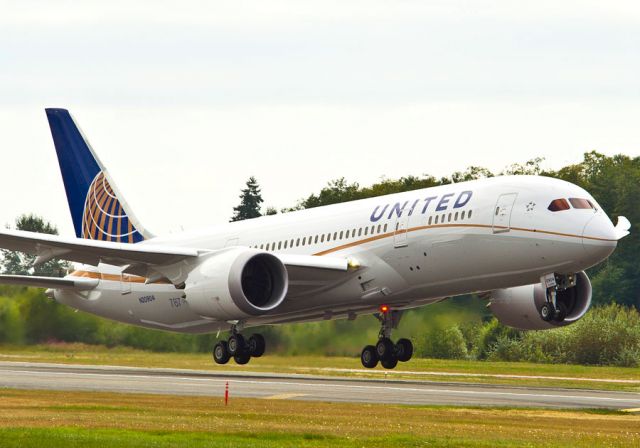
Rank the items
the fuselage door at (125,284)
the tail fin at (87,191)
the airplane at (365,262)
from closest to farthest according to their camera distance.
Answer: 1. the airplane at (365,262)
2. the fuselage door at (125,284)
3. the tail fin at (87,191)

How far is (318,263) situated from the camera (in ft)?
143

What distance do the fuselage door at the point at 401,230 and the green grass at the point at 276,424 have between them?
6.98 m

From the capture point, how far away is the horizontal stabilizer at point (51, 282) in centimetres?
4916

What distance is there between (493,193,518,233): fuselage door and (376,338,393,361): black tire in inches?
352

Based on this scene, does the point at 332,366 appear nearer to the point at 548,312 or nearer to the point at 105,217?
the point at 105,217

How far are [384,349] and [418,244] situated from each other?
666 cm

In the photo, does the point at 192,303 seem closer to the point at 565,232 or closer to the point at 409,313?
the point at 409,313

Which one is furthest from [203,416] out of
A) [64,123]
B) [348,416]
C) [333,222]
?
[64,123]

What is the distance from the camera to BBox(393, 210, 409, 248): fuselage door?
138 ft

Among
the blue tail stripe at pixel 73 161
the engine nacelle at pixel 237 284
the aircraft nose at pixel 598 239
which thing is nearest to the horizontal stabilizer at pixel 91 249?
the engine nacelle at pixel 237 284

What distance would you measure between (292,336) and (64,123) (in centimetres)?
1384

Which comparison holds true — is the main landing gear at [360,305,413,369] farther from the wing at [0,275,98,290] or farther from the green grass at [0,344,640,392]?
the wing at [0,275,98,290]

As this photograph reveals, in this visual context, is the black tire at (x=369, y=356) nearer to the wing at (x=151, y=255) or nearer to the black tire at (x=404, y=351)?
the black tire at (x=404, y=351)

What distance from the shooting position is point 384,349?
4672cm
